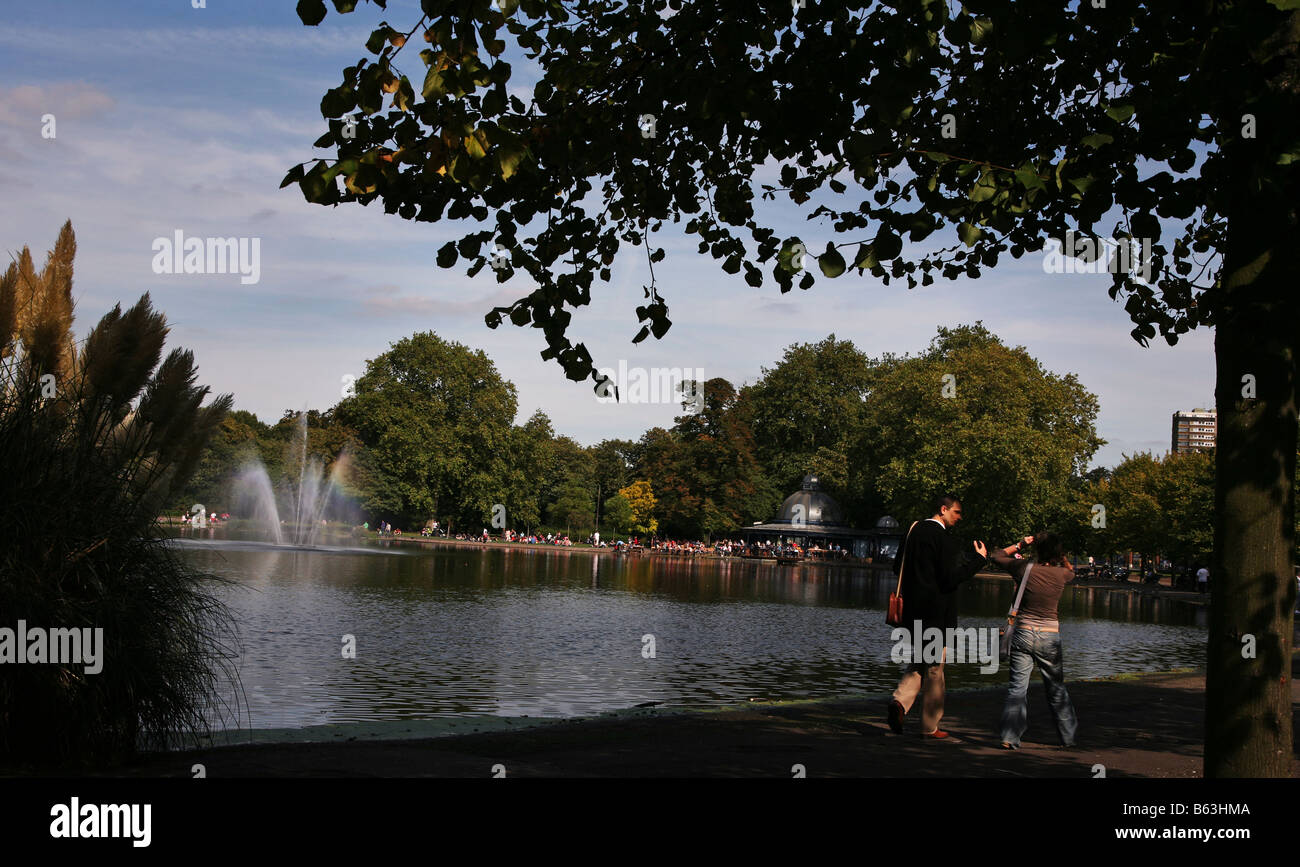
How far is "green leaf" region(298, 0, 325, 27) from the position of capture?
4660mm


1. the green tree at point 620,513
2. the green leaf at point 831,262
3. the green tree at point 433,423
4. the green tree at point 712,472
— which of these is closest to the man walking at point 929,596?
the green leaf at point 831,262

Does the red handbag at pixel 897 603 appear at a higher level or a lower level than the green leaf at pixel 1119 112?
lower

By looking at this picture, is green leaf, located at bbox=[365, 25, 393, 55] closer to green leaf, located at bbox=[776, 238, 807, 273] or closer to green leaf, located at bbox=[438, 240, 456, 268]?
green leaf, located at bbox=[438, 240, 456, 268]

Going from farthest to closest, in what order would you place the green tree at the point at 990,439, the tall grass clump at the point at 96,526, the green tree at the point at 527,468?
the green tree at the point at 527,468
the green tree at the point at 990,439
the tall grass clump at the point at 96,526

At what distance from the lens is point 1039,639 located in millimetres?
9555

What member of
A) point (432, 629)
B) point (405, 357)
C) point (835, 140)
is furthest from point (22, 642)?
point (405, 357)

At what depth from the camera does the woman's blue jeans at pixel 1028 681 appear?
9.11 m

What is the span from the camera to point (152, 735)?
7.45 metres

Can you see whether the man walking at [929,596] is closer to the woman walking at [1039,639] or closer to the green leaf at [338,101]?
the woman walking at [1039,639]

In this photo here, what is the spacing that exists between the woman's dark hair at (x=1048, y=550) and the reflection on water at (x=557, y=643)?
5.63 meters

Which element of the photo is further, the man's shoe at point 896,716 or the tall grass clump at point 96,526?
the man's shoe at point 896,716

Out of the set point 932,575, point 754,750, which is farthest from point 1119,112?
point 754,750

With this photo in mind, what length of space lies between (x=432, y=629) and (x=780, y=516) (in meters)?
75.6
